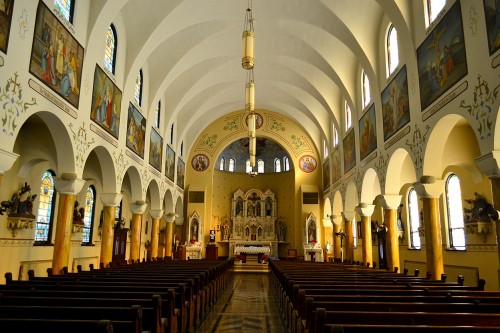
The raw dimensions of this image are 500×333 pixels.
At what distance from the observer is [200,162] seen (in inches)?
1154

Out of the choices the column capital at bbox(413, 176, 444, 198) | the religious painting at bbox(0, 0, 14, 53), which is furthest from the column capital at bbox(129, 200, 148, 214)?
the column capital at bbox(413, 176, 444, 198)

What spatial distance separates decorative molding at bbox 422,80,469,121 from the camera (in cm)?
846

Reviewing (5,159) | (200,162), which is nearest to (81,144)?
(5,159)

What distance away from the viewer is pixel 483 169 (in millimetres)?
7617

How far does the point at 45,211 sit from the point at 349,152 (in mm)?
14117

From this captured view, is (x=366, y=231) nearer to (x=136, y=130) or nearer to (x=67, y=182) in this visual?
(x=136, y=130)

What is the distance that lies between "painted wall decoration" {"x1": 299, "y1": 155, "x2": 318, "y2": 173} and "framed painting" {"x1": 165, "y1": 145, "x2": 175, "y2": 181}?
1020 centimetres

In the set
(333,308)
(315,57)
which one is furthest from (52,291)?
(315,57)

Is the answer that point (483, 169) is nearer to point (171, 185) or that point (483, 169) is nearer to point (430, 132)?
point (430, 132)

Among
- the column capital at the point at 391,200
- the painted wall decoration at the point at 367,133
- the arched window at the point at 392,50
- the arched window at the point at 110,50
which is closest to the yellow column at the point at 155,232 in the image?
the arched window at the point at 110,50

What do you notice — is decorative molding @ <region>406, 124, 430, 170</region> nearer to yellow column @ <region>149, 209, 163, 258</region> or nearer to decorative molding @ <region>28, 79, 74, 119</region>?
decorative molding @ <region>28, 79, 74, 119</region>

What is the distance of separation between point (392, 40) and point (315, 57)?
17.3ft

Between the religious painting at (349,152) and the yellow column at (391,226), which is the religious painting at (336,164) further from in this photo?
the yellow column at (391,226)

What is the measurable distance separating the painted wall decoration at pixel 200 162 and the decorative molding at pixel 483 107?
22.6 meters
